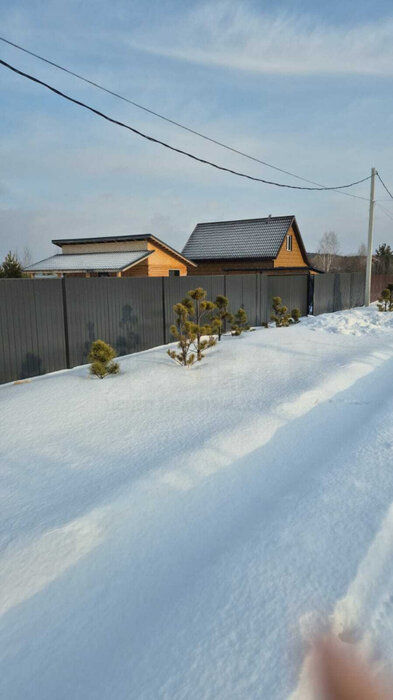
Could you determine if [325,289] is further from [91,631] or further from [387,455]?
[91,631]

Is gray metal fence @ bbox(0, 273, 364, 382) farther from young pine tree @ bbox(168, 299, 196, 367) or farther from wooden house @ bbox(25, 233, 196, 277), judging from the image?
wooden house @ bbox(25, 233, 196, 277)

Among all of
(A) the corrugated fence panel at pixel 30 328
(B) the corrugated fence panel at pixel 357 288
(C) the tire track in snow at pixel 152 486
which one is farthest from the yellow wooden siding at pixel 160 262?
(C) the tire track in snow at pixel 152 486

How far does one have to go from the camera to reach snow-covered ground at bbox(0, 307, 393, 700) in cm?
219

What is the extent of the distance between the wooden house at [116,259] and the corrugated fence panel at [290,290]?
975 cm

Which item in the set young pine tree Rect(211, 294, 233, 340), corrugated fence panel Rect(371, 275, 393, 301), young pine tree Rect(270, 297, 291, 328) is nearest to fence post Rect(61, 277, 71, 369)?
young pine tree Rect(211, 294, 233, 340)

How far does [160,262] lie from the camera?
27.1 metres

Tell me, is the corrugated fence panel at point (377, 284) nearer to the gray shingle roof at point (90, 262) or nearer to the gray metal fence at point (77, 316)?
the gray shingle roof at point (90, 262)

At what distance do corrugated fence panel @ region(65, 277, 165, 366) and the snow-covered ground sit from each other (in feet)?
9.35

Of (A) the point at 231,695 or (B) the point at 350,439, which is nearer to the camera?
(A) the point at 231,695

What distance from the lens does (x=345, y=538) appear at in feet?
10.1

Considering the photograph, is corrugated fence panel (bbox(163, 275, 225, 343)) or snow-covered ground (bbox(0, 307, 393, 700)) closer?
snow-covered ground (bbox(0, 307, 393, 700))

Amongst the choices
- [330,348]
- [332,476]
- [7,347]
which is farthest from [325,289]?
[332,476]

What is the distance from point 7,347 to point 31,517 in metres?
4.78

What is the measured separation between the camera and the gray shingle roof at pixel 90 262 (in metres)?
24.7
